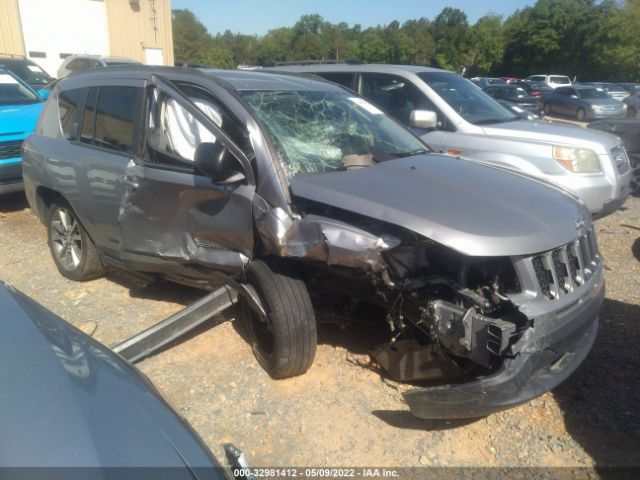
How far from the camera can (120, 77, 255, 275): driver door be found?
130 inches

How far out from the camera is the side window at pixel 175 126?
3.63 meters

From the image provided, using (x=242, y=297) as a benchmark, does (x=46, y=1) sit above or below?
above

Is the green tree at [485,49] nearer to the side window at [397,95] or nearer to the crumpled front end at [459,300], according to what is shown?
the side window at [397,95]

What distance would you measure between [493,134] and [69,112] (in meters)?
4.25

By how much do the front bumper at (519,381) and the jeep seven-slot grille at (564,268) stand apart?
123 millimetres

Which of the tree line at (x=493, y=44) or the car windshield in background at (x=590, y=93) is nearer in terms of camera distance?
the car windshield in background at (x=590, y=93)

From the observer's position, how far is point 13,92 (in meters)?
7.89

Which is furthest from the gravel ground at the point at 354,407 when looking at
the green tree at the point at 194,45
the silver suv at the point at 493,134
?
the green tree at the point at 194,45

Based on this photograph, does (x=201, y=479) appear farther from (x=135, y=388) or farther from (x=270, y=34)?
(x=270, y=34)

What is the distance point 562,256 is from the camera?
2.75m

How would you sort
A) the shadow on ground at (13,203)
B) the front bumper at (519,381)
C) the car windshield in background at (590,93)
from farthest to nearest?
the car windshield in background at (590,93) < the shadow on ground at (13,203) < the front bumper at (519,381)

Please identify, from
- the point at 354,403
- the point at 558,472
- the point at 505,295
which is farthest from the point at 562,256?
the point at 354,403

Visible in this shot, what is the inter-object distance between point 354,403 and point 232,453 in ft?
5.41

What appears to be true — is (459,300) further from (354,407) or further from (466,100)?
(466,100)
